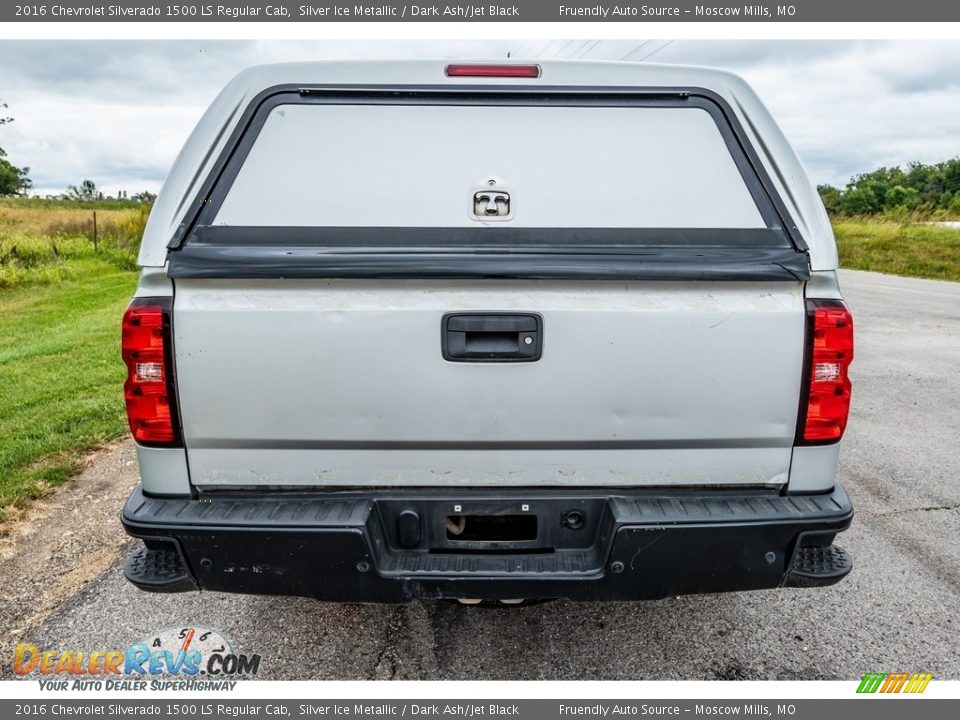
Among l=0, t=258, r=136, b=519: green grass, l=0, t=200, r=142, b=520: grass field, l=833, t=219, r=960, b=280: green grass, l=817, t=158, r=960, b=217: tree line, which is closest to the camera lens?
l=0, t=258, r=136, b=519: green grass

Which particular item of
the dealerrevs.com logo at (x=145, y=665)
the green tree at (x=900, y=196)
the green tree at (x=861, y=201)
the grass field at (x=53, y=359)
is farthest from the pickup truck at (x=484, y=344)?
the green tree at (x=861, y=201)

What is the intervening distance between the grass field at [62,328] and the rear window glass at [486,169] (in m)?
3.02

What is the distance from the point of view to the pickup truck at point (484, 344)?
2.15 m

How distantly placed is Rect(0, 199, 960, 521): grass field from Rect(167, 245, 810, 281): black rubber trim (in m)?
2.89

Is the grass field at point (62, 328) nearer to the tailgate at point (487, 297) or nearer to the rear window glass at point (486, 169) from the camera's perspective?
the tailgate at point (487, 297)

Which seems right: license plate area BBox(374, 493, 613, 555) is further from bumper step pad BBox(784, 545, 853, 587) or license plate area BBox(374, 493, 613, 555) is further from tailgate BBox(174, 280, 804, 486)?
bumper step pad BBox(784, 545, 853, 587)

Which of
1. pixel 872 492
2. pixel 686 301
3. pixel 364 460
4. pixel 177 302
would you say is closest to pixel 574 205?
pixel 686 301

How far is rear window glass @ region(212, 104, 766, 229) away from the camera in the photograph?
2250 millimetres

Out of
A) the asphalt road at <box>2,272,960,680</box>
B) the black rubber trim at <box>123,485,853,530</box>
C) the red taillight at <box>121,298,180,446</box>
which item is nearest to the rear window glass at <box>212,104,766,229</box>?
the red taillight at <box>121,298,180,446</box>

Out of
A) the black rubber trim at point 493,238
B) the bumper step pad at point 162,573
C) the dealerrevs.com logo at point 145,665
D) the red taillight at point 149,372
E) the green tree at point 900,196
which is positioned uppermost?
the green tree at point 900,196

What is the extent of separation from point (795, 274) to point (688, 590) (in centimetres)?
108

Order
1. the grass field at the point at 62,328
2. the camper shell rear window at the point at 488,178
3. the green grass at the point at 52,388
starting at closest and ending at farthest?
the camper shell rear window at the point at 488,178 < the green grass at the point at 52,388 < the grass field at the point at 62,328

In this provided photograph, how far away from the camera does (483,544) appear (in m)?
2.32

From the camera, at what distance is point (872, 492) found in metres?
4.38
